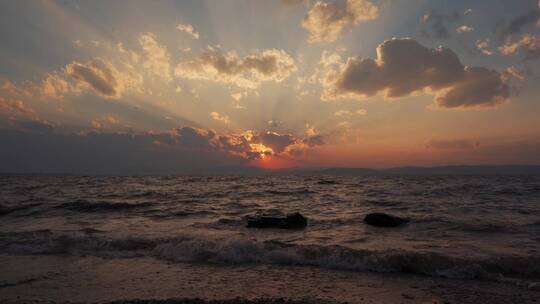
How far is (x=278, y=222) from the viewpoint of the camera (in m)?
17.0

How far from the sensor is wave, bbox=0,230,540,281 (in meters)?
9.87

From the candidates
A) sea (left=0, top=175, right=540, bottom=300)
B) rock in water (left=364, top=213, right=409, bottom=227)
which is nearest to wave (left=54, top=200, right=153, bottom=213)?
sea (left=0, top=175, right=540, bottom=300)

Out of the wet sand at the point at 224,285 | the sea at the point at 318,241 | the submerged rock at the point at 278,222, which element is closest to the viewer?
the wet sand at the point at 224,285

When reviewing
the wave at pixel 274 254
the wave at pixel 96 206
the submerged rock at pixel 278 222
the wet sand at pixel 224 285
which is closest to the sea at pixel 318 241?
the wave at pixel 274 254

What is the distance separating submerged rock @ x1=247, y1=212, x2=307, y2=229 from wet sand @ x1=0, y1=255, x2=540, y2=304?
6.23 metres

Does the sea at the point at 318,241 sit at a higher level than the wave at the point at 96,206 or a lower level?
lower

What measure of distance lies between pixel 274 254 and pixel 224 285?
2989 mm

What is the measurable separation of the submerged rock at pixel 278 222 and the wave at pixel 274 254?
382cm

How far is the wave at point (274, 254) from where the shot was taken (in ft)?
32.4

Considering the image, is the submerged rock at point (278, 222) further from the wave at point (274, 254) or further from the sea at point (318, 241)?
the wave at point (274, 254)

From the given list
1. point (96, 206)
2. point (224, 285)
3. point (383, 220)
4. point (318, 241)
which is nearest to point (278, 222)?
point (318, 241)

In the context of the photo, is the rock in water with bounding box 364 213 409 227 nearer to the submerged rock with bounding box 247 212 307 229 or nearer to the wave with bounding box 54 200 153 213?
the submerged rock with bounding box 247 212 307 229

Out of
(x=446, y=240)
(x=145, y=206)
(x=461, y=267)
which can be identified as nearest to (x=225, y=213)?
(x=145, y=206)

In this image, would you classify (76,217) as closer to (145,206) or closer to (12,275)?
(145,206)
